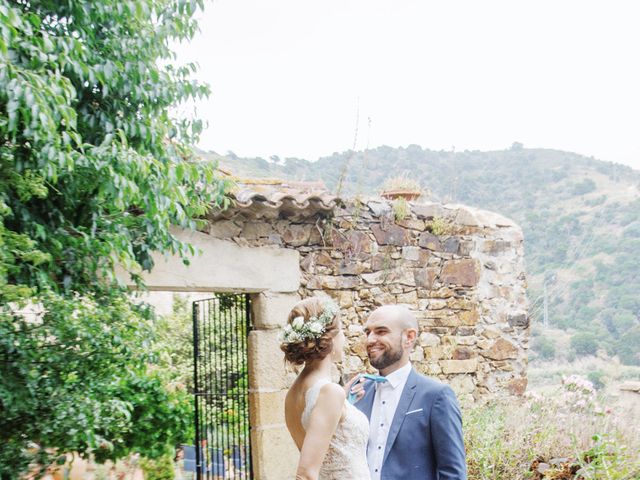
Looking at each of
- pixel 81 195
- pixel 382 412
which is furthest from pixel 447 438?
pixel 81 195

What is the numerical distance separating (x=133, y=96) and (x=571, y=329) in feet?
39.9

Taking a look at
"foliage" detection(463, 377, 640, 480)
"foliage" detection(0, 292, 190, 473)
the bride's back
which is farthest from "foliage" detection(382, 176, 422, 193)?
the bride's back

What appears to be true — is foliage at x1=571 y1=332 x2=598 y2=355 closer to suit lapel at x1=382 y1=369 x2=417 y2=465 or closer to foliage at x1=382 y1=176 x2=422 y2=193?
foliage at x1=382 y1=176 x2=422 y2=193

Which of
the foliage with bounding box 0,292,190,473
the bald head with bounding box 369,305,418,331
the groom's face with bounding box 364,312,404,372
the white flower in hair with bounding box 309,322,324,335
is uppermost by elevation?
the white flower in hair with bounding box 309,322,324,335

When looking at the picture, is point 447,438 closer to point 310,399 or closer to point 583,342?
point 310,399

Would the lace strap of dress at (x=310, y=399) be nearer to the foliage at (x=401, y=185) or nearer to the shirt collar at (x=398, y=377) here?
the shirt collar at (x=398, y=377)

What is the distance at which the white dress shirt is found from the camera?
2766mm

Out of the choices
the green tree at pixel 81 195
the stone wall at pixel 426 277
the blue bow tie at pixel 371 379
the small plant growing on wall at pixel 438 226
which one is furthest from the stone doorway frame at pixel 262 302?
the blue bow tie at pixel 371 379

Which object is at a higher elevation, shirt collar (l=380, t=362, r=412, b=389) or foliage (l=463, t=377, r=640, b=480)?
shirt collar (l=380, t=362, r=412, b=389)

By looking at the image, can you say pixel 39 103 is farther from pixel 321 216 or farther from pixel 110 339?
pixel 321 216

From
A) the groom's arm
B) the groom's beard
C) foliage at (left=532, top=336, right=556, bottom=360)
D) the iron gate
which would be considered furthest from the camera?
foliage at (left=532, top=336, right=556, bottom=360)

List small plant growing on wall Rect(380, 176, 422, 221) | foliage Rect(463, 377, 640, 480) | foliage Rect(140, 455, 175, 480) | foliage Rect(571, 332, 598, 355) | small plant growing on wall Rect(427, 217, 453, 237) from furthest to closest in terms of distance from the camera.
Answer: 1. foliage Rect(571, 332, 598, 355)
2. foliage Rect(140, 455, 175, 480)
3. small plant growing on wall Rect(380, 176, 422, 221)
4. small plant growing on wall Rect(427, 217, 453, 237)
5. foliage Rect(463, 377, 640, 480)

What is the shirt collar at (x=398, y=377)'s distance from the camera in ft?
9.41

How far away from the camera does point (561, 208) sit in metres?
17.3
